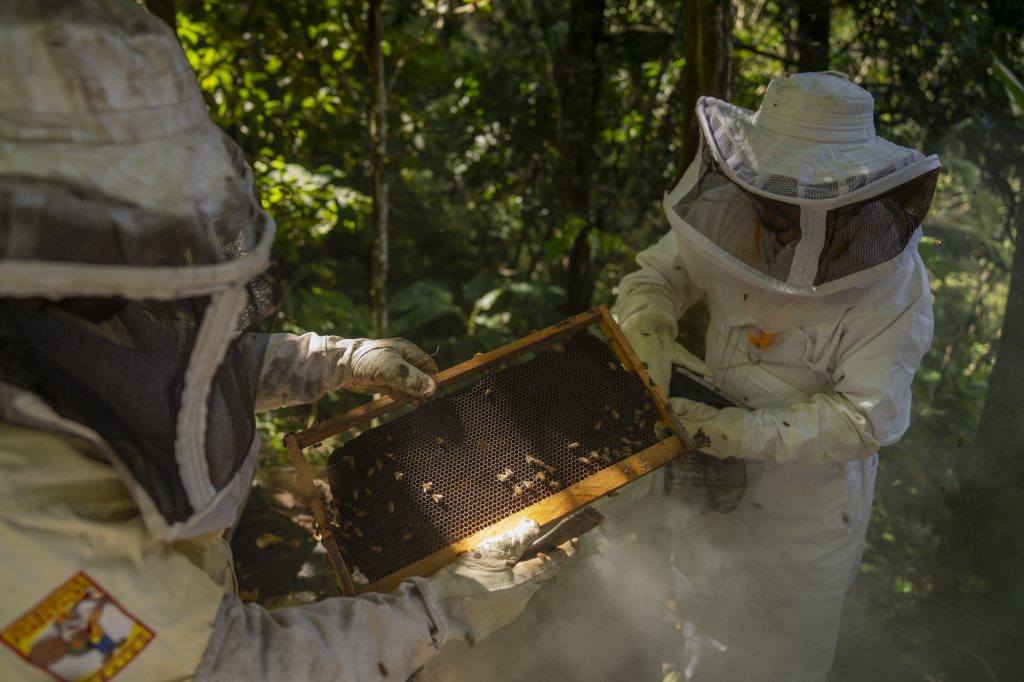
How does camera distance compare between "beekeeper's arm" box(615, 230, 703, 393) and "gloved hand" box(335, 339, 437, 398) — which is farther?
"beekeeper's arm" box(615, 230, 703, 393)

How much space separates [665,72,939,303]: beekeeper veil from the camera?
8.27 feet

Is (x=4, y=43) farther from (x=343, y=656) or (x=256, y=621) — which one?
(x=343, y=656)

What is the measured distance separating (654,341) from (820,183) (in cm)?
103

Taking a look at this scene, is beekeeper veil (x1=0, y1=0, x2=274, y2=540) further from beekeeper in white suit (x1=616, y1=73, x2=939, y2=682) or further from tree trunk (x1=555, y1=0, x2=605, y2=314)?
tree trunk (x1=555, y1=0, x2=605, y2=314)

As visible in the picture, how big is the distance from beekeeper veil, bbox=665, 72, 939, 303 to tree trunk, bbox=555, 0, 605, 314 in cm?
314

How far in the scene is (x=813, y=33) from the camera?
17.6 ft

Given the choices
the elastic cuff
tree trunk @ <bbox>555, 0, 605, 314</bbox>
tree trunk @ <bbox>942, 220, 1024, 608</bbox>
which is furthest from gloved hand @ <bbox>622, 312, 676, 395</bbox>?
tree trunk @ <bbox>555, 0, 605, 314</bbox>

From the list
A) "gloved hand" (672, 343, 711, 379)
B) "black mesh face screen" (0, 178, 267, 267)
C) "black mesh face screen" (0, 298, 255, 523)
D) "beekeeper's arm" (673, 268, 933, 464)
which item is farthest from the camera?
"gloved hand" (672, 343, 711, 379)

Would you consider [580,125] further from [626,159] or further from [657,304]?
[657,304]

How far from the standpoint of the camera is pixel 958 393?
5.39 metres

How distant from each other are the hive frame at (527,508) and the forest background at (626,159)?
152 centimetres

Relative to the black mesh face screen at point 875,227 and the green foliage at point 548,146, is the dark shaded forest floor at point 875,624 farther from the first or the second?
the black mesh face screen at point 875,227

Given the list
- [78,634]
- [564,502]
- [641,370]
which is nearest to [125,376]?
[78,634]

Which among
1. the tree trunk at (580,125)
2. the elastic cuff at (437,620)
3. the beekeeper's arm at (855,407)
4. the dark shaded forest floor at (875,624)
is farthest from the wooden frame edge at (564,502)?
the tree trunk at (580,125)
